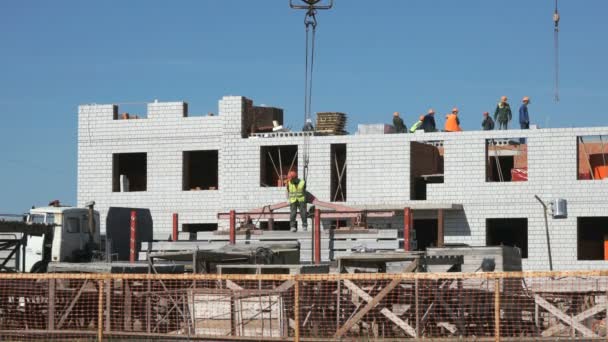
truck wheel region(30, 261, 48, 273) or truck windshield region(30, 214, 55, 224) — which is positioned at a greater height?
truck windshield region(30, 214, 55, 224)

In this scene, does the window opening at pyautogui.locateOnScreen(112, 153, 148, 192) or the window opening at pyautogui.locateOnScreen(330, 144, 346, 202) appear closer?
the window opening at pyautogui.locateOnScreen(330, 144, 346, 202)

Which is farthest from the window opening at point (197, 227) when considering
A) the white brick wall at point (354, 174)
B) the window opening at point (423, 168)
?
the window opening at point (423, 168)

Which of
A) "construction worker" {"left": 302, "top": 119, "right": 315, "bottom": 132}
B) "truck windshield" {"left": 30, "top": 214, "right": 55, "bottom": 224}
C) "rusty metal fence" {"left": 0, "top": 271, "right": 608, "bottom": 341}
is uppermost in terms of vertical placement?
"construction worker" {"left": 302, "top": 119, "right": 315, "bottom": 132}

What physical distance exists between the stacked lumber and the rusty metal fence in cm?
2701

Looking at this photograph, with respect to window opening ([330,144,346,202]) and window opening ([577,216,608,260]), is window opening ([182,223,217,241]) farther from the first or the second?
window opening ([577,216,608,260])

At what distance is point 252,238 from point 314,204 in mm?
3448

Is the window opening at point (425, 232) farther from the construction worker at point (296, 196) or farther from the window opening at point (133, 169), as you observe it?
the window opening at point (133, 169)

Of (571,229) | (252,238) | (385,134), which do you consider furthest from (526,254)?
(252,238)

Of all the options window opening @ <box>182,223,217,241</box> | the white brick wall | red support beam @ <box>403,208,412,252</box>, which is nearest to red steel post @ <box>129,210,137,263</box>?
the white brick wall

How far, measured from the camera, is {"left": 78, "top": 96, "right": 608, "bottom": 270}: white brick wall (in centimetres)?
4572

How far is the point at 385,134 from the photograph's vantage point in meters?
48.6

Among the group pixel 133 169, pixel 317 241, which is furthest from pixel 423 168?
pixel 317 241

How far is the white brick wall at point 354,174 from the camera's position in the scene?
4572cm

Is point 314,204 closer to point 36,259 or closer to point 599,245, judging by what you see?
point 36,259
